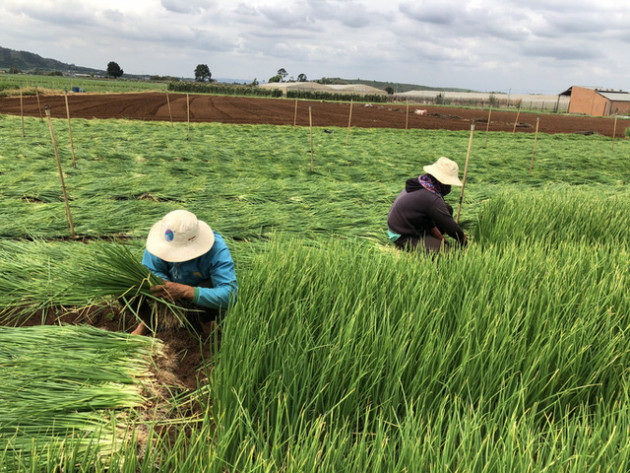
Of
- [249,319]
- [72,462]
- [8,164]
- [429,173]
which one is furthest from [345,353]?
[8,164]

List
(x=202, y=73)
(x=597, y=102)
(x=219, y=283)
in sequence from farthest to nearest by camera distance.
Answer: (x=202, y=73)
(x=597, y=102)
(x=219, y=283)

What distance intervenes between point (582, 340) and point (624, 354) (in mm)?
156

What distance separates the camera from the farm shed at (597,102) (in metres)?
41.3

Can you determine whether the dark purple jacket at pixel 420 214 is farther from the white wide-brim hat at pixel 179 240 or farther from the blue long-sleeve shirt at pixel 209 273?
the white wide-brim hat at pixel 179 240

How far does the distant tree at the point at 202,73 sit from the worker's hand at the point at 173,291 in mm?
119870

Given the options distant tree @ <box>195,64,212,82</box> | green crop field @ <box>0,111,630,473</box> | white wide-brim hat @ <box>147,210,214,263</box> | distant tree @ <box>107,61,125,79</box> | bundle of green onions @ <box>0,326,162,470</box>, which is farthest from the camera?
distant tree @ <box>195,64,212,82</box>

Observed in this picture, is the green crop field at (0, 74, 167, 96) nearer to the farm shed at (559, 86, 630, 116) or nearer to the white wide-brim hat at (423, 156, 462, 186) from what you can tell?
the white wide-brim hat at (423, 156, 462, 186)

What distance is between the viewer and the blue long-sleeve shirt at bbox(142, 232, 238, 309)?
7.01ft

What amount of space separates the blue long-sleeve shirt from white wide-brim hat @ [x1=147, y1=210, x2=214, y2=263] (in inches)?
6.1

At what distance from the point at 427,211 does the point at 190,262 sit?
6.47 feet

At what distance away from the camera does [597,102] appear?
42531 mm

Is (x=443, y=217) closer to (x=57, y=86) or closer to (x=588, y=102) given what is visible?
(x=57, y=86)

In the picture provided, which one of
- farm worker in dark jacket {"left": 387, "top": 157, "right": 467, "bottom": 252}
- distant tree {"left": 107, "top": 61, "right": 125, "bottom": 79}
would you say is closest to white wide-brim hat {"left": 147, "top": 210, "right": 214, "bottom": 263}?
farm worker in dark jacket {"left": 387, "top": 157, "right": 467, "bottom": 252}

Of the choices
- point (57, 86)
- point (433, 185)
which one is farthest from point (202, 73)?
point (433, 185)
